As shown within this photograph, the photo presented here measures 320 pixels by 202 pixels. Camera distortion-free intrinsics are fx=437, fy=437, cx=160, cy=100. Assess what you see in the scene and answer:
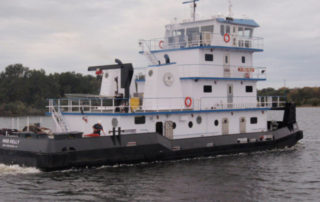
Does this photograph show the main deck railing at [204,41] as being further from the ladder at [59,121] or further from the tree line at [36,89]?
the tree line at [36,89]

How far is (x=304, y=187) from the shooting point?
17438 mm

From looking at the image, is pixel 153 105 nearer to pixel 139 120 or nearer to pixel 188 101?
pixel 139 120

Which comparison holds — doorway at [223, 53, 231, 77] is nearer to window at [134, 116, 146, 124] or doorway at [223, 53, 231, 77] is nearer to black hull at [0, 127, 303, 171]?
black hull at [0, 127, 303, 171]

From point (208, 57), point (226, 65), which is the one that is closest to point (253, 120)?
point (226, 65)

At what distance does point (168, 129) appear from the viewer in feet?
73.2

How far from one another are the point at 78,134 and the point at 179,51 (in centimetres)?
834

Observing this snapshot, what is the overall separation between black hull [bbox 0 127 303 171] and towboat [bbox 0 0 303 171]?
42mm

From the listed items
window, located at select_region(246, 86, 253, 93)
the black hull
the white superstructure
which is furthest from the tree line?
the black hull

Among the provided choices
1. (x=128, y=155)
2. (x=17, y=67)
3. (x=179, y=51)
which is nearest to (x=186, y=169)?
(x=128, y=155)

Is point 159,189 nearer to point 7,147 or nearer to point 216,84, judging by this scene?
point 7,147

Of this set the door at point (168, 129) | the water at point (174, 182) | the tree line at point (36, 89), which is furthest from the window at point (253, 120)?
the tree line at point (36, 89)

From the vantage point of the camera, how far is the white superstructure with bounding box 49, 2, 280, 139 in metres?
21.8

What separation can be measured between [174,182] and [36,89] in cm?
5762

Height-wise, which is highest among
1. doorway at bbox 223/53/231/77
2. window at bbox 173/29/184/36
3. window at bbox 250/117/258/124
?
window at bbox 173/29/184/36
